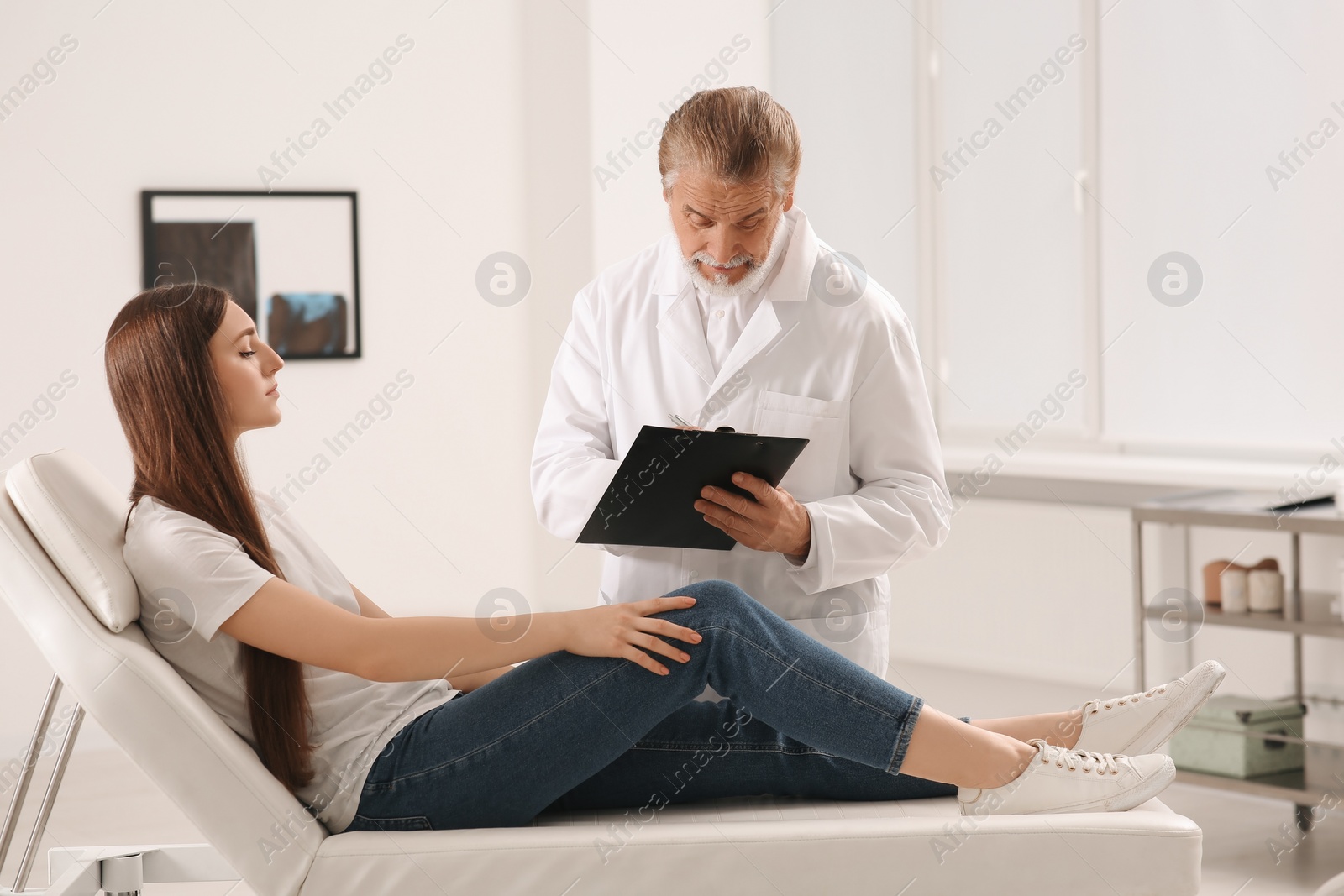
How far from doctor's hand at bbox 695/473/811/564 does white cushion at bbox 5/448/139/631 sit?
71cm

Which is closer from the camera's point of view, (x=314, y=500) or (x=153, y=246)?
(x=153, y=246)

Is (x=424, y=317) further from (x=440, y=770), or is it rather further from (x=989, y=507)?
(x=440, y=770)

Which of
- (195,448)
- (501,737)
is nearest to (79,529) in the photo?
(195,448)

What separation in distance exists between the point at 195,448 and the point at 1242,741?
7.61 ft

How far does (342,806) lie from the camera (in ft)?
5.34

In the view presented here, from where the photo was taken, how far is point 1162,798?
3273 mm

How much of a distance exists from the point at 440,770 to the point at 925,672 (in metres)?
2.85

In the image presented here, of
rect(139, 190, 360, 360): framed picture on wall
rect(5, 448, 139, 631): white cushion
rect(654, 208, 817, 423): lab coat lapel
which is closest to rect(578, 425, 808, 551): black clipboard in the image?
rect(654, 208, 817, 423): lab coat lapel

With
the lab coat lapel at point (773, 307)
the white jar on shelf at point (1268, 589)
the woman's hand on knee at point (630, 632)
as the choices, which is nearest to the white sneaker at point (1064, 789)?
the woman's hand on knee at point (630, 632)

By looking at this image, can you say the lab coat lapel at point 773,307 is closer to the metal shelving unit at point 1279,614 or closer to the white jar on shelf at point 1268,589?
the metal shelving unit at point 1279,614

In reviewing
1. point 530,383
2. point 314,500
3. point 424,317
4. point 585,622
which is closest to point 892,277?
point 530,383

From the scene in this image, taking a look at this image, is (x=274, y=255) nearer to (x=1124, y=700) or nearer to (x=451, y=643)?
(x=451, y=643)

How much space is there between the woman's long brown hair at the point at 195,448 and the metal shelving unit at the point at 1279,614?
2056mm

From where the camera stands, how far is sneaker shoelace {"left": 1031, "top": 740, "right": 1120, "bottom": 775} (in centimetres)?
166
